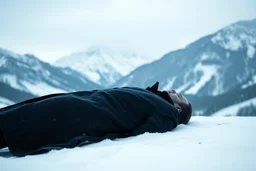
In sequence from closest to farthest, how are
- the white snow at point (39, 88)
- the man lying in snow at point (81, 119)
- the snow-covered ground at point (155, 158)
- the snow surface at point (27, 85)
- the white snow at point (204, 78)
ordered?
the snow-covered ground at point (155, 158) → the man lying in snow at point (81, 119) → the snow surface at point (27, 85) → the white snow at point (39, 88) → the white snow at point (204, 78)

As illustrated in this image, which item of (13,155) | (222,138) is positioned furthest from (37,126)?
(222,138)

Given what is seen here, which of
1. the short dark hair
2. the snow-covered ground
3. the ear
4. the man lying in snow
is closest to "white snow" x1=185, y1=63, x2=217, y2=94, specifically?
the short dark hair

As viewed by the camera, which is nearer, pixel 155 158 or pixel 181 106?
pixel 155 158

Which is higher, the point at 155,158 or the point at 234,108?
the point at 155,158

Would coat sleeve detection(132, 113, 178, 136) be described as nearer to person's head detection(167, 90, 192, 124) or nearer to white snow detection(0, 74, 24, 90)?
person's head detection(167, 90, 192, 124)

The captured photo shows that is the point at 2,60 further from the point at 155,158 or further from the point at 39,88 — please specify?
the point at 155,158

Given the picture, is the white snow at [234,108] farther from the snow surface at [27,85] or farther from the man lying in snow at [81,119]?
the snow surface at [27,85]

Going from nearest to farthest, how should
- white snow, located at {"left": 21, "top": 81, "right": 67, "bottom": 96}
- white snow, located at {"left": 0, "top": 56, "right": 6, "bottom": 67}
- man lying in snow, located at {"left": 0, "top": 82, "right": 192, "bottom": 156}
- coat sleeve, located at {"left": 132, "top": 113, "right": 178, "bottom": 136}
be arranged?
man lying in snow, located at {"left": 0, "top": 82, "right": 192, "bottom": 156}, coat sleeve, located at {"left": 132, "top": 113, "right": 178, "bottom": 136}, white snow, located at {"left": 21, "top": 81, "right": 67, "bottom": 96}, white snow, located at {"left": 0, "top": 56, "right": 6, "bottom": 67}

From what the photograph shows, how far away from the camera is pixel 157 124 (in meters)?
3.11

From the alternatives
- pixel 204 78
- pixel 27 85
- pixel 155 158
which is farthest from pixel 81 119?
pixel 204 78

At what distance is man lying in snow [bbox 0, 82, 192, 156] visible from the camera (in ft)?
8.16

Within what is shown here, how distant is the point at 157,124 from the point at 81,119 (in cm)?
87

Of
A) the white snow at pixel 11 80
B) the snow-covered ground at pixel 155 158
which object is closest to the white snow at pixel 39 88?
the white snow at pixel 11 80

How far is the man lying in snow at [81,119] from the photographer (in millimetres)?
2486
